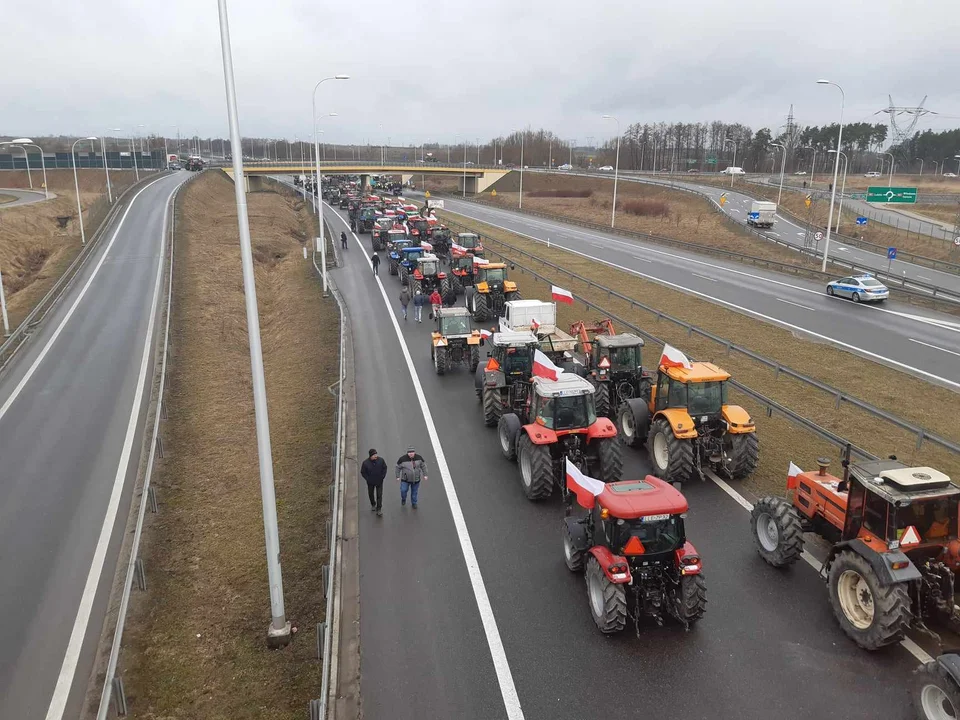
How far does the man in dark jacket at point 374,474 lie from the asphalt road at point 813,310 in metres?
19.1

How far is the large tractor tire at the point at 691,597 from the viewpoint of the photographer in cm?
926

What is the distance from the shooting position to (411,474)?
13180 mm

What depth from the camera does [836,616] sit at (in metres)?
9.64

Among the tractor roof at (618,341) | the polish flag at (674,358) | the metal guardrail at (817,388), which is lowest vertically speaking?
the metal guardrail at (817,388)

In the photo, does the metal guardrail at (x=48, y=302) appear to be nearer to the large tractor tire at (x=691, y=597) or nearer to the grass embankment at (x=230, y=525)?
the grass embankment at (x=230, y=525)

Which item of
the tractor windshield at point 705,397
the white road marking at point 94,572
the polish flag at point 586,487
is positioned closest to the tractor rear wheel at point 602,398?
the tractor windshield at point 705,397

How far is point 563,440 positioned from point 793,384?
35.8 feet

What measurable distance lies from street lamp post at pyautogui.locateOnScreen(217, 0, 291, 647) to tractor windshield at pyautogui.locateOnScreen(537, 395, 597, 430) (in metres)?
5.84

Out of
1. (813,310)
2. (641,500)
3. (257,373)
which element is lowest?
(813,310)

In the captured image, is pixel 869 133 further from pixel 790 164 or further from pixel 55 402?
pixel 55 402

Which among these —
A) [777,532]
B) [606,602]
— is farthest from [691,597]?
[777,532]

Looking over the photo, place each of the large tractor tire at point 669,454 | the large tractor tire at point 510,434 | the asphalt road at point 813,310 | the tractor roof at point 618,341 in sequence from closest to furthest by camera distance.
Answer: the large tractor tire at point 669,454
the large tractor tire at point 510,434
the tractor roof at point 618,341
the asphalt road at point 813,310

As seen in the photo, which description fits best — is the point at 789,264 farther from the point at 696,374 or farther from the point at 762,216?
the point at 696,374

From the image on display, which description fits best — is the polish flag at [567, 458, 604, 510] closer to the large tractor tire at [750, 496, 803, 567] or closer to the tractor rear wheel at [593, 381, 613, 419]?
the large tractor tire at [750, 496, 803, 567]
